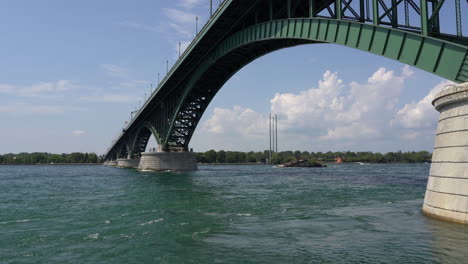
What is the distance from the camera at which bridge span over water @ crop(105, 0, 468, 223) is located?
14.9 m

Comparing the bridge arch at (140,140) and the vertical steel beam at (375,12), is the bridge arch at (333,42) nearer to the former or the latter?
the vertical steel beam at (375,12)

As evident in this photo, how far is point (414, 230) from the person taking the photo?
14.5m

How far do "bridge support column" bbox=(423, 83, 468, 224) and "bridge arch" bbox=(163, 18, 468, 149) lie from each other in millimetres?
2192

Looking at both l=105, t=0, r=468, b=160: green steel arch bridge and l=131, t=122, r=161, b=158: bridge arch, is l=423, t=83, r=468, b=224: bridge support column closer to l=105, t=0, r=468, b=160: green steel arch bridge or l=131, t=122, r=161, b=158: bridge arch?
l=105, t=0, r=468, b=160: green steel arch bridge

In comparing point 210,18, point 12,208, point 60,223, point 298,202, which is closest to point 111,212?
point 60,223

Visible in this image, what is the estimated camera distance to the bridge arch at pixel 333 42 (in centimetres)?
1748

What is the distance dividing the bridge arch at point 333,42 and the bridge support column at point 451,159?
7.19ft

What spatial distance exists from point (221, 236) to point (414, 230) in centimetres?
705

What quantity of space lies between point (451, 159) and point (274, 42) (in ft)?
95.6

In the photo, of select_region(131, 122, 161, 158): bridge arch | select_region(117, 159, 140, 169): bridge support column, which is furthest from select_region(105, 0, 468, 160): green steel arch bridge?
select_region(117, 159, 140, 169): bridge support column

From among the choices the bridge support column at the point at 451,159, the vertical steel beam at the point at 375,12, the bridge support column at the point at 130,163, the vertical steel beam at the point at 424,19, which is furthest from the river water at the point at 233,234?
the bridge support column at the point at 130,163

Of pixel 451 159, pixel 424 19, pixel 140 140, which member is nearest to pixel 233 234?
pixel 451 159

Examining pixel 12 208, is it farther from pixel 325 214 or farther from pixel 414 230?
pixel 414 230

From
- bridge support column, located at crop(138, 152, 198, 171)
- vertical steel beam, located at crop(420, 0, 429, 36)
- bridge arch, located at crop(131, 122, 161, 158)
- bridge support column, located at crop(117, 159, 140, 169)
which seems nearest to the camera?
vertical steel beam, located at crop(420, 0, 429, 36)
